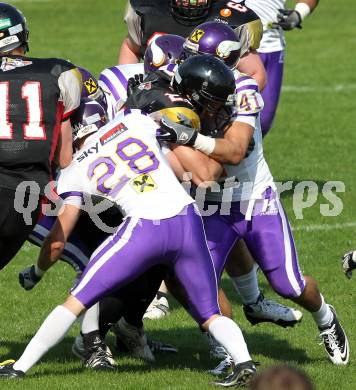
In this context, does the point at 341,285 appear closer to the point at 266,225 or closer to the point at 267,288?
the point at 267,288

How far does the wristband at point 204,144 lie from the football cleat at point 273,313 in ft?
4.51

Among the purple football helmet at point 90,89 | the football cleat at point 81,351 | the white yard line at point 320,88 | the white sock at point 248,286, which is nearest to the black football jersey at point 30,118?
the purple football helmet at point 90,89

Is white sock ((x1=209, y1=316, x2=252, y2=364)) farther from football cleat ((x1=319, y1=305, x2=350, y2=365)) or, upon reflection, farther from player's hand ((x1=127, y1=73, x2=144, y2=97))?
player's hand ((x1=127, y1=73, x2=144, y2=97))

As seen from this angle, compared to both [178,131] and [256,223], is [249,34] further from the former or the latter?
[178,131]

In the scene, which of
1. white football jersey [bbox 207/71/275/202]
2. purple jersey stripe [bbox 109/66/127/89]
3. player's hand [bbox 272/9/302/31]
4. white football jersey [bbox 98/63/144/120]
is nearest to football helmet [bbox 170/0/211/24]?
white football jersey [bbox 98/63/144/120]

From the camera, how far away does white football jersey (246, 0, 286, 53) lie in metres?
10.0

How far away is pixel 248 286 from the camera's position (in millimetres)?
6805

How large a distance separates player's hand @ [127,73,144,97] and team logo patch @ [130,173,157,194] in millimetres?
621

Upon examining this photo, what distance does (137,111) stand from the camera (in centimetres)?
569

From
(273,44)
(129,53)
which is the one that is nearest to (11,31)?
(129,53)

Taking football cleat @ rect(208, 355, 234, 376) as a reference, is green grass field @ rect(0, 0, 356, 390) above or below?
below

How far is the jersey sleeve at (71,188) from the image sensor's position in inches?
223

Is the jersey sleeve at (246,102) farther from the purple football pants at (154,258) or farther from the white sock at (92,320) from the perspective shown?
the white sock at (92,320)

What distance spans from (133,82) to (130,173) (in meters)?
0.83
